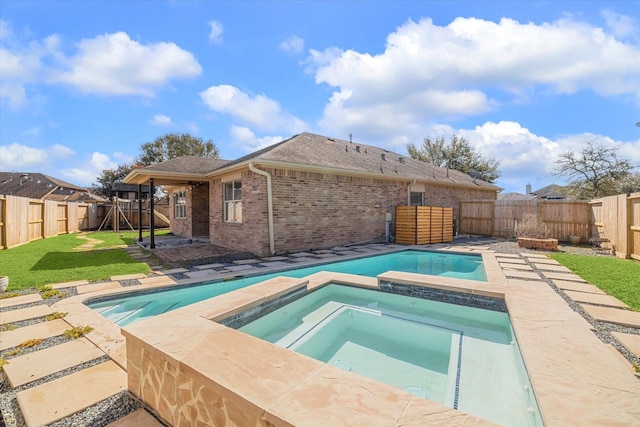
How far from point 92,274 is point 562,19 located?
12850 millimetres

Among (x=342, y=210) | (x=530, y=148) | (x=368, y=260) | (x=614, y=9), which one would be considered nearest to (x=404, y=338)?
(x=368, y=260)

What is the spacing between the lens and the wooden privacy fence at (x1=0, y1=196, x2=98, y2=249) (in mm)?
10344

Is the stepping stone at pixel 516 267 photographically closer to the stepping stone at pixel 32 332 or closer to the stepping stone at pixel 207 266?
the stepping stone at pixel 207 266

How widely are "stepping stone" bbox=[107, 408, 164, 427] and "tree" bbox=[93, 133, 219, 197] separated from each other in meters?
32.2

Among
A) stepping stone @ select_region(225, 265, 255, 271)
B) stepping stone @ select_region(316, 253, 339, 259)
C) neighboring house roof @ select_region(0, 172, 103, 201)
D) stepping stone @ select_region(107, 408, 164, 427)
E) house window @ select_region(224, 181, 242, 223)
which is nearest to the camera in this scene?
stepping stone @ select_region(107, 408, 164, 427)

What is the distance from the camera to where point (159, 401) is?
2199 mm

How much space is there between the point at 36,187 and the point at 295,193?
116ft

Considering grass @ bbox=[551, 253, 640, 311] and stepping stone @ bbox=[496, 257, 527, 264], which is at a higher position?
stepping stone @ bbox=[496, 257, 527, 264]

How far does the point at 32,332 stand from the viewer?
11.8 feet

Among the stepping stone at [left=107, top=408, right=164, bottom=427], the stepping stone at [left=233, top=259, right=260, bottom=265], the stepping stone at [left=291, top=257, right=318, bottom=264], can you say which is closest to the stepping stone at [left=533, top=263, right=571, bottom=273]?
the stepping stone at [left=291, top=257, right=318, bottom=264]

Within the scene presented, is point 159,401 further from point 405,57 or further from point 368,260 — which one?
point 405,57

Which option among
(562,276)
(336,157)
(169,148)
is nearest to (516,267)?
(562,276)

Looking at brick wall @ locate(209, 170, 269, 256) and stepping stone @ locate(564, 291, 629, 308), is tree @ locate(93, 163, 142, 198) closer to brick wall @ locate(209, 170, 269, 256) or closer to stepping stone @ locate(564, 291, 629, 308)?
brick wall @ locate(209, 170, 269, 256)

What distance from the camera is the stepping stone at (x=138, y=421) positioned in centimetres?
214
